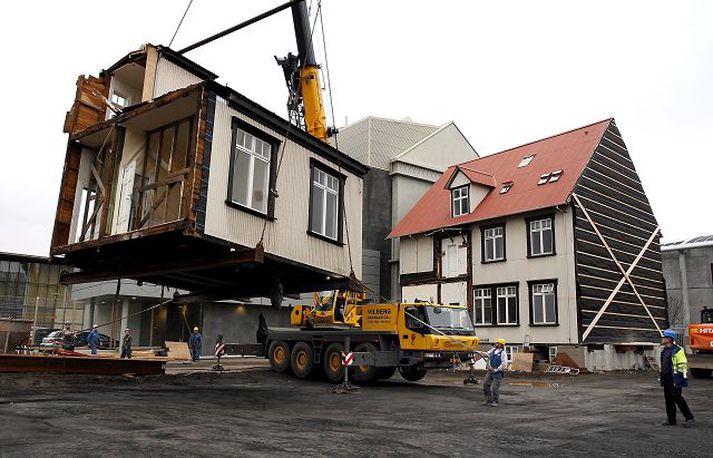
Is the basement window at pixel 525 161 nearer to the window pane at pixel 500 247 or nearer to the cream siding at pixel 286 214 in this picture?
the window pane at pixel 500 247

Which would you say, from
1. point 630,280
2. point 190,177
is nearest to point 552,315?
point 630,280

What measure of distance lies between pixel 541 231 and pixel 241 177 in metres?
19.3

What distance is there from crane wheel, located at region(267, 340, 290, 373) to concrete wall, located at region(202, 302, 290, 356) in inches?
601

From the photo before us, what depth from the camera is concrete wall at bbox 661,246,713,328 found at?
45.7 metres

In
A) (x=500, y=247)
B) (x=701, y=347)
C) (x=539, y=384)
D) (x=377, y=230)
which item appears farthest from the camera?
(x=377, y=230)

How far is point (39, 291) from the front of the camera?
206ft

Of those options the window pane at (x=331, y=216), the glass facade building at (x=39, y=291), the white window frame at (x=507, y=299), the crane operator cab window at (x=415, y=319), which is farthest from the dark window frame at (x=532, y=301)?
the glass facade building at (x=39, y=291)

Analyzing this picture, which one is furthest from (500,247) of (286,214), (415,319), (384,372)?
(286,214)

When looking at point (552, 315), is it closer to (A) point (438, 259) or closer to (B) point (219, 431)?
(A) point (438, 259)

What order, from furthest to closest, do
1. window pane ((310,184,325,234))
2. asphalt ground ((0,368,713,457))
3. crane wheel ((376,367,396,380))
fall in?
1. crane wheel ((376,367,396,380))
2. window pane ((310,184,325,234))
3. asphalt ground ((0,368,713,457))

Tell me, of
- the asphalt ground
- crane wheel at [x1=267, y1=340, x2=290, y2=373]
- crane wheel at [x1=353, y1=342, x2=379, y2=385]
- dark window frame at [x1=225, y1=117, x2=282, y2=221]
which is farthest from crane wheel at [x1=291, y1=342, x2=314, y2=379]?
dark window frame at [x1=225, y1=117, x2=282, y2=221]

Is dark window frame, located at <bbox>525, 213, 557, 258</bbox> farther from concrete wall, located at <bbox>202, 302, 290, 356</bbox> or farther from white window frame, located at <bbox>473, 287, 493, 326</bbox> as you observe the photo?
concrete wall, located at <bbox>202, 302, 290, 356</bbox>

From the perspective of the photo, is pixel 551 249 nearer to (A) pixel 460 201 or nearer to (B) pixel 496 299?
(B) pixel 496 299

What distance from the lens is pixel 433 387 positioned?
765 inches
